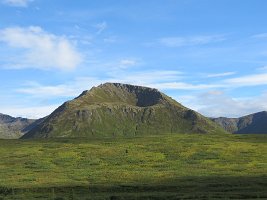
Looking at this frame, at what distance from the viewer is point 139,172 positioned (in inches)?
3553

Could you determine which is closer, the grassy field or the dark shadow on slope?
the dark shadow on slope

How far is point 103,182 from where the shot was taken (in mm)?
74875

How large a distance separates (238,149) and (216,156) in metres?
16.8

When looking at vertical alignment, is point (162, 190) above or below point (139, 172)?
below

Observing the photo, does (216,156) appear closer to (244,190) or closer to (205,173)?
(205,173)

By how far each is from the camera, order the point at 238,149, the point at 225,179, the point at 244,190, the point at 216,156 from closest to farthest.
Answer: the point at 244,190
the point at 225,179
the point at 216,156
the point at 238,149

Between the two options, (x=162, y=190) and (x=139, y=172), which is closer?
(x=162, y=190)

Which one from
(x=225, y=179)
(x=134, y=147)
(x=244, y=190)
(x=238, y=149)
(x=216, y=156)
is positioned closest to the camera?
(x=244, y=190)

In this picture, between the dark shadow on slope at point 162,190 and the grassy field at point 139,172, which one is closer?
the dark shadow on slope at point 162,190

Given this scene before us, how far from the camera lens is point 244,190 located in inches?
2389

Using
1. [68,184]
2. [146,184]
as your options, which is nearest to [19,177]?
[68,184]

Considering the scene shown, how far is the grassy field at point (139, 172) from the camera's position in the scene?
200 ft

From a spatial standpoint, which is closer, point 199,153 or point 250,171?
point 250,171

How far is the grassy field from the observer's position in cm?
6091
